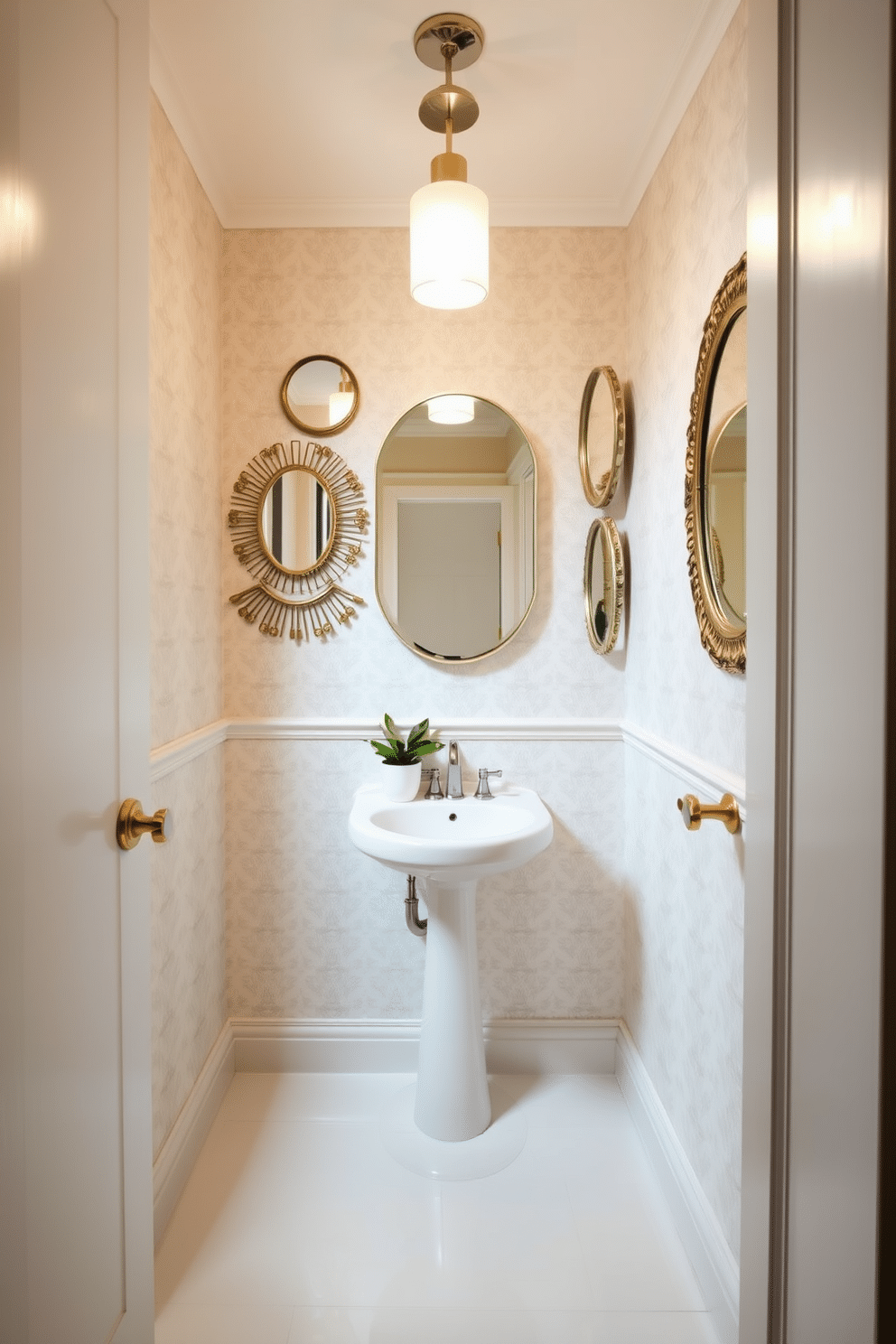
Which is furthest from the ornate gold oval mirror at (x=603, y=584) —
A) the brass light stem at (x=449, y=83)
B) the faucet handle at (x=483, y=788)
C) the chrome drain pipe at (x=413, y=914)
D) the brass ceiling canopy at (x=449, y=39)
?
the brass ceiling canopy at (x=449, y=39)

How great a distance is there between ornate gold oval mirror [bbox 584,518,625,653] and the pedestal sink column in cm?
79

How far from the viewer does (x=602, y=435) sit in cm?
221

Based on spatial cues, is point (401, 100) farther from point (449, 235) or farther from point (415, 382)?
point (415, 382)

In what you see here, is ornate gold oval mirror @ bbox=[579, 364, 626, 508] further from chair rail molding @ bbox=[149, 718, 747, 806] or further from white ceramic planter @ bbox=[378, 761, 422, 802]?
white ceramic planter @ bbox=[378, 761, 422, 802]

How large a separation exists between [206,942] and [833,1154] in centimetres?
187

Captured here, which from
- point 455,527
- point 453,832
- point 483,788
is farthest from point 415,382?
point 453,832

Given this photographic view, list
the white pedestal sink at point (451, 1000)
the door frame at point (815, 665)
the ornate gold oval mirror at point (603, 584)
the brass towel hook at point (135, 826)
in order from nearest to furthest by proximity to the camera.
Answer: the door frame at point (815, 665), the brass towel hook at point (135, 826), the white pedestal sink at point (451, 1000), the ornate gold oval mirror at point (603, 584)

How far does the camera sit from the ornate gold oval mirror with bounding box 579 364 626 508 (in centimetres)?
210

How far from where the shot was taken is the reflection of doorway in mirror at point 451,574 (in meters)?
2.34

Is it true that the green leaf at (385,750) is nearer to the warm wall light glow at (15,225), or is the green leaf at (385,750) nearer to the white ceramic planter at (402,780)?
the white ceramic planter at (402,780)

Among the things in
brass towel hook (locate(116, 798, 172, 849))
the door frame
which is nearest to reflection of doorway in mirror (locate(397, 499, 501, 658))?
brass towel hook (locate(116, 798, 172, 849))

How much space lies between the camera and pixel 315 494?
2342 mm

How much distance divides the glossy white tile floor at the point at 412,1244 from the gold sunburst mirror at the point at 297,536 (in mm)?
1384

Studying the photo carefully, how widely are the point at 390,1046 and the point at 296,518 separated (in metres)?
1.59
